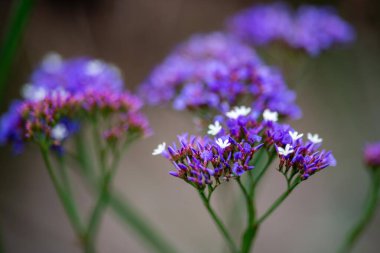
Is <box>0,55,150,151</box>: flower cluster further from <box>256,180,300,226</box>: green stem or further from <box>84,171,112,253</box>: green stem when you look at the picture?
<box>256,180,300,226</box>: green stem

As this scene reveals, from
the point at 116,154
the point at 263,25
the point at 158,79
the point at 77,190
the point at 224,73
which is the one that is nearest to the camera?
the point at 116,154

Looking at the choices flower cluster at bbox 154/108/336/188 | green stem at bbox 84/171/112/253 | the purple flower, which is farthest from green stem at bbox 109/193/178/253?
flower cluster at bbox 154/108/336/188

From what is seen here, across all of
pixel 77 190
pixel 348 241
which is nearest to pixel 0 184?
pixel 77 190

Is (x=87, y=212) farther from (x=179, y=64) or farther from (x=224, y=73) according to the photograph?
(x=224, y=73)

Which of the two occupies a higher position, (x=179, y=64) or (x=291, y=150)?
(x=179, y=64)

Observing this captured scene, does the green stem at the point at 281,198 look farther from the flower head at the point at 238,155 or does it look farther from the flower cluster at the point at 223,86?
the flower cluster at the point at 223,86

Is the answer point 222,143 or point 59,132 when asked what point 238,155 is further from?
point 59,132
